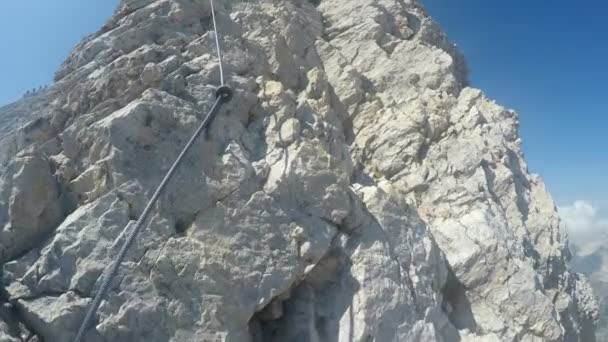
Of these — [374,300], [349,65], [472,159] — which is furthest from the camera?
[349,65]

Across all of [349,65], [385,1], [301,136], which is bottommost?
[301,136]

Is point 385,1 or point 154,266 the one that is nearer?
point 154,266

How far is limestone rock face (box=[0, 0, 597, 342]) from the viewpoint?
11977 mm

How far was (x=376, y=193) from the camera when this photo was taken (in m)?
17.2

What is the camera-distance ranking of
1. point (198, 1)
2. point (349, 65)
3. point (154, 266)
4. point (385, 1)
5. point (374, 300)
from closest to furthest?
point (154, 266)
point (374, 300)
point (198, 1)
point (349, 65)
point (385, 1)

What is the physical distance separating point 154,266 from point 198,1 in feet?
44.8

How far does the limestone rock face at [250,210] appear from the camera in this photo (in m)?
12.0

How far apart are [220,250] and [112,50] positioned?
34.1 ft

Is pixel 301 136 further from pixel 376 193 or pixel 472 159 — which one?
pixel 472 159

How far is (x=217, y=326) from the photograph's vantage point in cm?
1209

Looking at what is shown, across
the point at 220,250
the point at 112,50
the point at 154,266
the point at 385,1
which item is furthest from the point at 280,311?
the point at 385,1

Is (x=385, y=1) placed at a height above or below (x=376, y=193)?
above

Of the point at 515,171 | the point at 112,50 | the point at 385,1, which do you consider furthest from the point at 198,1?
the point at 515,171

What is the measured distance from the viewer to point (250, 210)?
13922mm
